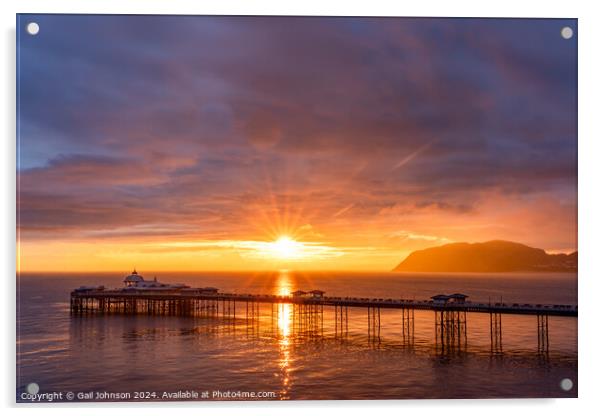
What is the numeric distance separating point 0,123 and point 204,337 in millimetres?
16312

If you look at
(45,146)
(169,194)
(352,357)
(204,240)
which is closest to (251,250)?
(204,240)

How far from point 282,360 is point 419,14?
9109 millimetres

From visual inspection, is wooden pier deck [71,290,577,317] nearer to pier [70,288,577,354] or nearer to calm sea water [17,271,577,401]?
pier [70,288,577,354]

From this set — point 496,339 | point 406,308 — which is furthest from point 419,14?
point 406,308

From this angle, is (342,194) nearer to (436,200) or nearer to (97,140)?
(436,200)

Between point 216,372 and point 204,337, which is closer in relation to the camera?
point 216,372

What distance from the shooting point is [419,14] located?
9.97m

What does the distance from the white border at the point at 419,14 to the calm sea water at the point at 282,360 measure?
0.76ft

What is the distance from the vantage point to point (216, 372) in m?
12.5

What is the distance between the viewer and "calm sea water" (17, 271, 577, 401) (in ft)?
32.2

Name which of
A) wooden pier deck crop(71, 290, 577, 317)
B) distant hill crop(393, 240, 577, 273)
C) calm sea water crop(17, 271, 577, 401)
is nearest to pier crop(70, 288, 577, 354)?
wooden pier deck crop(71, 290, 577, 317)

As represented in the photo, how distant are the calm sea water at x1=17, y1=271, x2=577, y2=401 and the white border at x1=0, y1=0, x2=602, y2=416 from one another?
0.23m

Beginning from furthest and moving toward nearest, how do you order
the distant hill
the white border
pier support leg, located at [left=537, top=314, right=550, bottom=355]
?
the distant hill → pier support leg, located at [left=537, top=314, right=550, bottom=355] → the white border

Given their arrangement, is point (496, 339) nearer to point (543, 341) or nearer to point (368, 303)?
point (543, 341)
